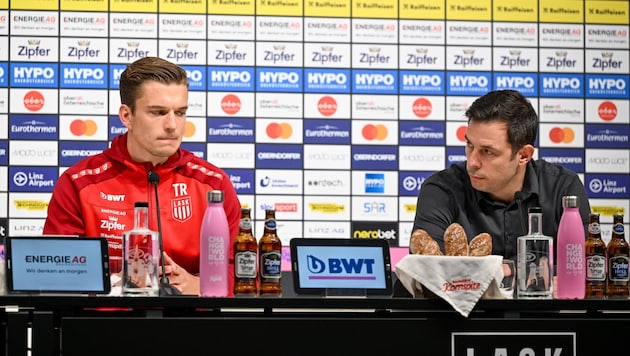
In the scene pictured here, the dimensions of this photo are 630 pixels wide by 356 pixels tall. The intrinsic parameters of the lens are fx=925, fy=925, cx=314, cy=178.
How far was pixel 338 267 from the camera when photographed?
2.29m

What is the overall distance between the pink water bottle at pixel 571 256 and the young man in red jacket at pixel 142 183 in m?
1.18

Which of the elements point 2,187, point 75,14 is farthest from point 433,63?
point 2,187

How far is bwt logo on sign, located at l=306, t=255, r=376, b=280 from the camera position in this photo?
228 centimetres

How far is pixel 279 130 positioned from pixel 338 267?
2838 millimetres

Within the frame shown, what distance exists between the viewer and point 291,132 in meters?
5.08

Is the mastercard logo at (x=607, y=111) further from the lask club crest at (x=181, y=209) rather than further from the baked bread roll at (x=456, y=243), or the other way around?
the baked bread roll at (x=456, y=243)

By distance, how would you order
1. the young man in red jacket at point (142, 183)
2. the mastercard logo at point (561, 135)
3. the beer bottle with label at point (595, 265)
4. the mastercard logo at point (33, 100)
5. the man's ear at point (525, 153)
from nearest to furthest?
the beer bottle with label at point (595, 265) < the young man in red jacket at point (142, 183) < the man's ear at point (525, 153) < the mastercard logo at point (33, 100) < the mastercard logo at point (561, 135)

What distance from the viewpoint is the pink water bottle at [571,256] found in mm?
2311

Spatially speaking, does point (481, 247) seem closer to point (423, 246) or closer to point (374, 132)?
point (423, 246)

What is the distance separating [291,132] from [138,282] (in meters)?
2.90

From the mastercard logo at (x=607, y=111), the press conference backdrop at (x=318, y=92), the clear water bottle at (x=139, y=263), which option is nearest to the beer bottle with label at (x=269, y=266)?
the clear water bottle at (x=139, y=263)

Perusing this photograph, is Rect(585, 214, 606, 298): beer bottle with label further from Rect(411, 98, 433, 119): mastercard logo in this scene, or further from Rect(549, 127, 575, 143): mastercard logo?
Rect(549, 127, 575, 143): mastercard logo

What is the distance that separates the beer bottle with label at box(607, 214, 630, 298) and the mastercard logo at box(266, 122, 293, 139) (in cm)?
285

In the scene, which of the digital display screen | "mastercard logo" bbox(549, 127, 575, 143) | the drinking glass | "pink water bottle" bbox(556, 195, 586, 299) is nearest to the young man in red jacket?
the digital display screen
